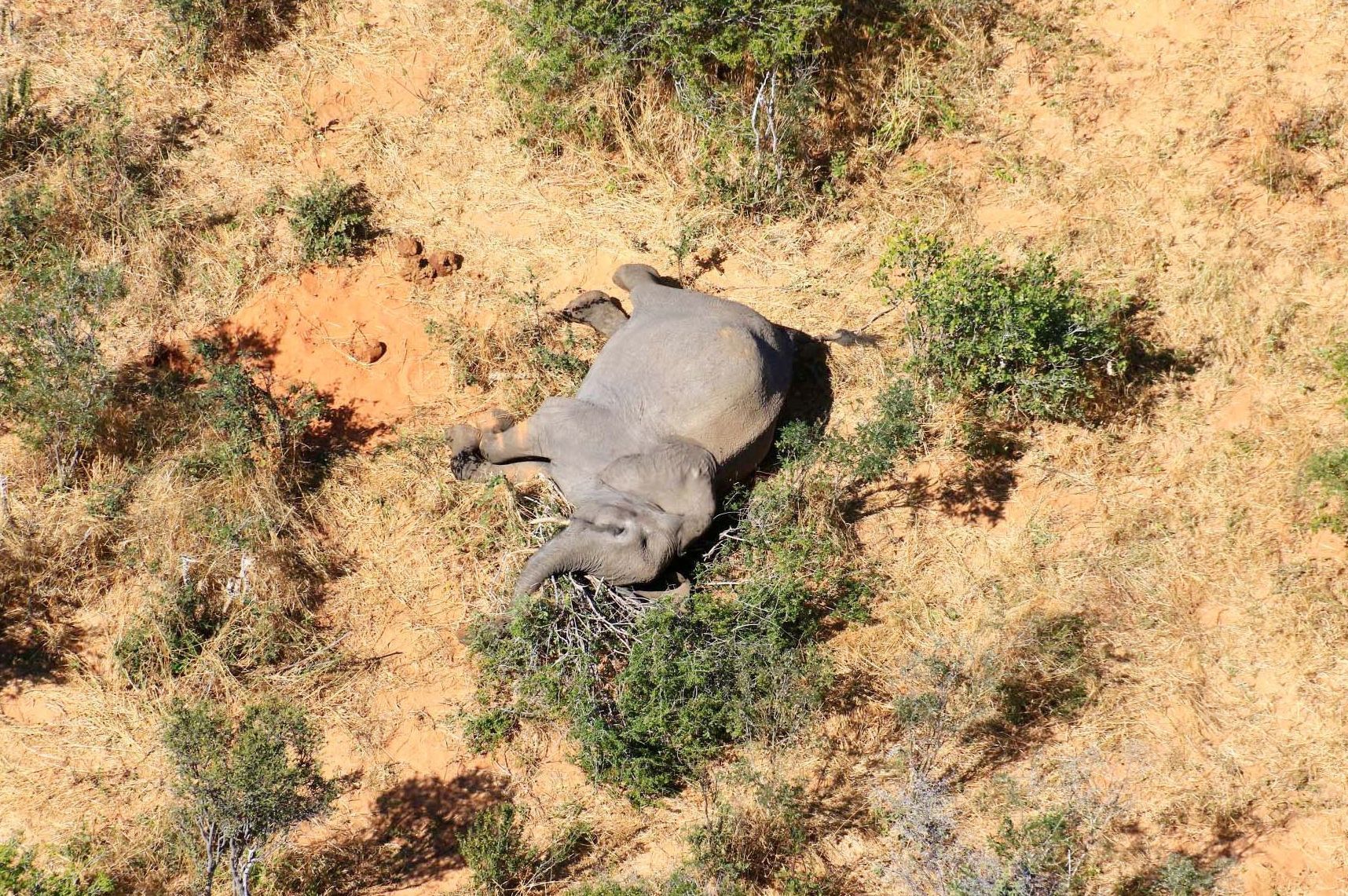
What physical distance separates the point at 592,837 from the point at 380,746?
154 centimetres

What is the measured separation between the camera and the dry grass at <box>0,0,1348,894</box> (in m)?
6.62

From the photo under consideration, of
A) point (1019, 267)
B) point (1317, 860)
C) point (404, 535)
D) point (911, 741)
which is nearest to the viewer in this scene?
point (1317, 860)

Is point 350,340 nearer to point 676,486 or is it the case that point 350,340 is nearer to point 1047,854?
point 676,486

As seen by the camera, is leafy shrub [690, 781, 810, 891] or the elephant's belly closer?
leafy shrub [690, 781, 810, 891]

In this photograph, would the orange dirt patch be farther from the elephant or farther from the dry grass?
the elephant

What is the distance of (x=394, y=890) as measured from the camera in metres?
6.38

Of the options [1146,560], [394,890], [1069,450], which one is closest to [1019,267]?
[1069,450]

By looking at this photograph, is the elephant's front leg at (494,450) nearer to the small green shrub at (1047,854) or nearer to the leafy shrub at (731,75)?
the leafy shrub at (731,75)


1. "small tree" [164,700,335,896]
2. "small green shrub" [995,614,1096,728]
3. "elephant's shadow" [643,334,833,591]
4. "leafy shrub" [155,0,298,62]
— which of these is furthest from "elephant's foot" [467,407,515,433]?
"leafy shrub" [155,0,298,62]

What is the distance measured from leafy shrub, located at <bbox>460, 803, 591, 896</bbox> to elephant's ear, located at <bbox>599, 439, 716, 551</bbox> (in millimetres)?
1977

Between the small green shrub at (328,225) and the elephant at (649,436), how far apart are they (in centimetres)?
216

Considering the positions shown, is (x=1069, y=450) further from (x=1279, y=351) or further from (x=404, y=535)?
(x=404, y=535)

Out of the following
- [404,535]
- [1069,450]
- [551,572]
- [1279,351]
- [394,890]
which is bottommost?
[394,890]

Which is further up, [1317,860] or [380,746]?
[1317,860]
